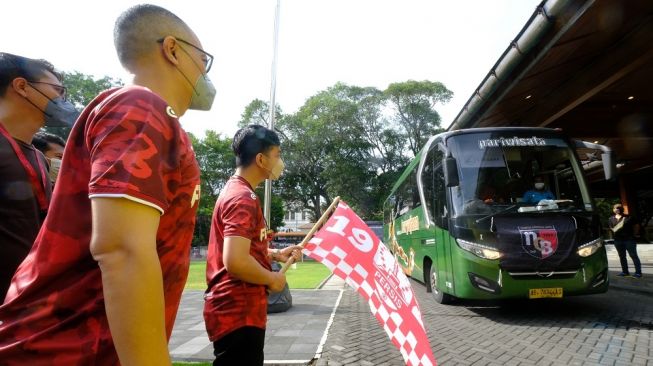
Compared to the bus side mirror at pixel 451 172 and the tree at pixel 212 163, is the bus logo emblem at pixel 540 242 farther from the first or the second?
the tree at pixel 212 163

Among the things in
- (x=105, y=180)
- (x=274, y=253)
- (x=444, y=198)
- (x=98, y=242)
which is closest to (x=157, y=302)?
(x=98, y=242)

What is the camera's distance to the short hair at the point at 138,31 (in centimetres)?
118

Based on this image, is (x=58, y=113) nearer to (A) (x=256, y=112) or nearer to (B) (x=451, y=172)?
(B) (x=451, y=172)

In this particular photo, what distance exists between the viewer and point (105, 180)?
2.82ft

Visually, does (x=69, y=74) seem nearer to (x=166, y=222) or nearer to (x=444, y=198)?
(x=444, y=198)

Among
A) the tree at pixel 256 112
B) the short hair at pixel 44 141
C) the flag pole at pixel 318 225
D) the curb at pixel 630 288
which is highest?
the tree at pixel 256 112

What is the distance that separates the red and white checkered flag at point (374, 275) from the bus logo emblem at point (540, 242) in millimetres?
4302

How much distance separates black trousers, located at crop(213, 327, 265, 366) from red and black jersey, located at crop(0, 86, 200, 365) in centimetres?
115

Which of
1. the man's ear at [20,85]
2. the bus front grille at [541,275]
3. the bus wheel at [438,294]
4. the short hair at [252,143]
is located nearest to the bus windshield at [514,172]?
the bus front grille at [541,275]

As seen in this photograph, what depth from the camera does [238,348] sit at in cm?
204

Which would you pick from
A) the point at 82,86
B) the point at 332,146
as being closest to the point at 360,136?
the point at 332,146

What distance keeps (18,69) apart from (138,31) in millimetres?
1666

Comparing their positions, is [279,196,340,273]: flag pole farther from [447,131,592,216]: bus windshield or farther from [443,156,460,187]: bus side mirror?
[447,131,592,216]: bus windshield

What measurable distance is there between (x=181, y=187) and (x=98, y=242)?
0.96 ft
